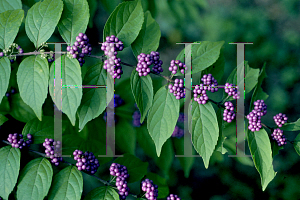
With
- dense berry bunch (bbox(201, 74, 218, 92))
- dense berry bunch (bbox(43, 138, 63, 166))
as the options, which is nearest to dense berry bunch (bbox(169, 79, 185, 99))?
dense berry bunch (bbox(201, 74, 218, 92))

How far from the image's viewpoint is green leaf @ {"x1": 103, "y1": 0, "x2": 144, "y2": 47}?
1337mm

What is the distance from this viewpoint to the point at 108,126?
1.99 meters

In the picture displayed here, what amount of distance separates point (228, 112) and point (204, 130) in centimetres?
22

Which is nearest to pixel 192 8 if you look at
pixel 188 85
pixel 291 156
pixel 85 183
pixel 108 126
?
pixel 188 85

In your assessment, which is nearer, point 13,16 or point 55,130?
point 13,16

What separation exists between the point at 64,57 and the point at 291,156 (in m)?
2.94

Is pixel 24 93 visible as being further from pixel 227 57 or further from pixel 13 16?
pixel 227 57

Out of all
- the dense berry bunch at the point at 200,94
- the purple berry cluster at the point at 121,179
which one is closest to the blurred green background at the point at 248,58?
the purple berry cluster at the point at 121,179

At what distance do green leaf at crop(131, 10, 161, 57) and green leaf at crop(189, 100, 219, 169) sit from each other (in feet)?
1.39

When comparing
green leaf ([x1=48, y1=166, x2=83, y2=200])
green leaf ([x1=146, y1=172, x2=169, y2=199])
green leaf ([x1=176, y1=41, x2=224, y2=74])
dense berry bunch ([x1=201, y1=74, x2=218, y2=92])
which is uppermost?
green leaf ([x1=176, y1=41, x2=224, y2=74])

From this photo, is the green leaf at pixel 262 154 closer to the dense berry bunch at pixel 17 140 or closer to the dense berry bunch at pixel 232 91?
the dense berry bunch at pixel 232 91

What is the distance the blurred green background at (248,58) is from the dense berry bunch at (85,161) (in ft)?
4.22

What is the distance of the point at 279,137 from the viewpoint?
156cm

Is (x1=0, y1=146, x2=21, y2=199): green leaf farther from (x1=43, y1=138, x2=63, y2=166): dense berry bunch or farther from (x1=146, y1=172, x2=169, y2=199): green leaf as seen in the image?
(x1=146, y1=172, x2=169, y2=199): green leaf
